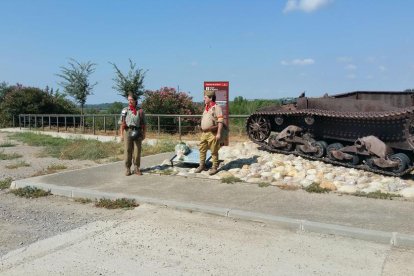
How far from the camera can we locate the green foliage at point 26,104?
30922 mm

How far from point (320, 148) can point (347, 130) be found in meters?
0.74

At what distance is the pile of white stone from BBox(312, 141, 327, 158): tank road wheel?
0.82ft

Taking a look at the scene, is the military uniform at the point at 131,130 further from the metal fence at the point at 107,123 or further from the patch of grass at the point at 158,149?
the metal fence at the point at 107,123

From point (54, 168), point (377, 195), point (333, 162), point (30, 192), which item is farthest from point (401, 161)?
point (54, 168)

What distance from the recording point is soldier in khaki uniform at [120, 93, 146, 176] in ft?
32.0

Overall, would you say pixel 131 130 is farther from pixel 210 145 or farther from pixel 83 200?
pixel 83 200

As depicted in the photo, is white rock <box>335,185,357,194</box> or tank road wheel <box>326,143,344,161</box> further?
tank road wheel <box>326,143,344,161</box>

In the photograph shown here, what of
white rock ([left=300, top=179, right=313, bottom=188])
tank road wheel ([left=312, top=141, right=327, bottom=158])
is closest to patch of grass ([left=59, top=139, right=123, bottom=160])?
tank road wheel ([left=312, top=141, right=327, bottom=158])

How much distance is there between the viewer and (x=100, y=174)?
10148 millimetres

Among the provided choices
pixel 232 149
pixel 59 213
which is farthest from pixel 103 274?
pixel 232 149

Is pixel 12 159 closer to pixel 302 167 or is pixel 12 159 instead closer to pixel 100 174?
pixel 100 174

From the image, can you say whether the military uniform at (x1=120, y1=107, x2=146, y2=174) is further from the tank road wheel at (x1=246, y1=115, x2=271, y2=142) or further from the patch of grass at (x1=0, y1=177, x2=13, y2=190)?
the tank road wheel at (x1=246, y1=115, x2=271, y2=142)

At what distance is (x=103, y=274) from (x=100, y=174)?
5.64 metres

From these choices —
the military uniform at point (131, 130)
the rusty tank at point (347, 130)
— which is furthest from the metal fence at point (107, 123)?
the military uniform at point (131, 130)
